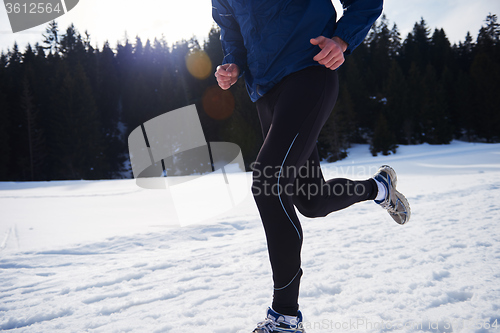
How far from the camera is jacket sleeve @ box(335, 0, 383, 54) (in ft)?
3.71

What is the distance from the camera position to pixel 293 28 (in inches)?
46.4

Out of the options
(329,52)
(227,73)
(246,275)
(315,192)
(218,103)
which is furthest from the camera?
(218,103)

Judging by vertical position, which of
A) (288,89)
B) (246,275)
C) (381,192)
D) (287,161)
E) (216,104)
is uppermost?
(216,104)

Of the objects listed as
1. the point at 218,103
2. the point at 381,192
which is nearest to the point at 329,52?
the point at 381,192

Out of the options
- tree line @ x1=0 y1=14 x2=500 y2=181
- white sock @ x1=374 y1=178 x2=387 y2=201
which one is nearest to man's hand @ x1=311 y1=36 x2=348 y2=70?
white sock @ x1=374 y1=178 x2=387 y2=201

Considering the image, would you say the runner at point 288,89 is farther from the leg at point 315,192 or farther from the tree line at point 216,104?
the tree line at point 216,104

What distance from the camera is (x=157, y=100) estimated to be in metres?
31.1

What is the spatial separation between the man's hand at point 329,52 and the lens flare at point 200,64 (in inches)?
1189

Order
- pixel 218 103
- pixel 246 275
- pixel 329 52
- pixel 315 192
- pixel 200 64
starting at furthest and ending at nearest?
pixel 200 64 → pixel 218 103 → pixel 246 275 → pixel 315 192 → pixel 329 52

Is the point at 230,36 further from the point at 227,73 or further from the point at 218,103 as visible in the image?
the point at 218,103

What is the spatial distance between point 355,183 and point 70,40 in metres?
43.5

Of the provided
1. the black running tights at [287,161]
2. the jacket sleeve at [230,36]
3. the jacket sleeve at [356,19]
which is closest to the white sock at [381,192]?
the black running tights at [287,161]

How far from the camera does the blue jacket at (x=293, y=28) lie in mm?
1154

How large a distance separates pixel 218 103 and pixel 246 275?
25131 mm
